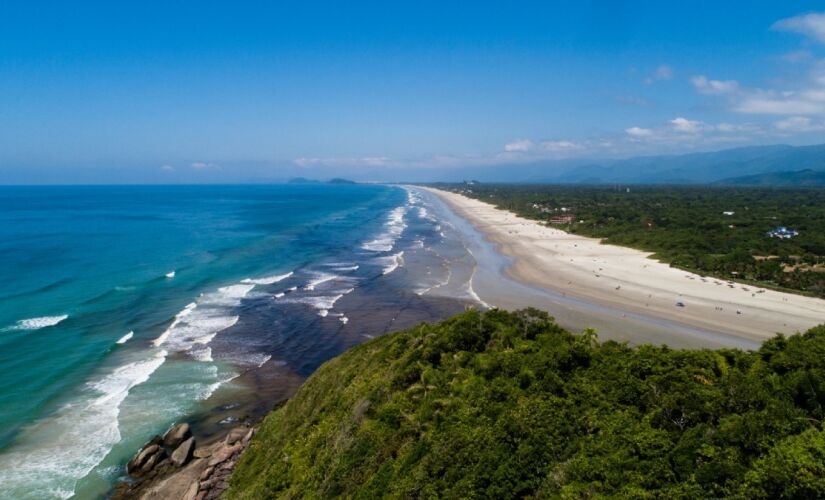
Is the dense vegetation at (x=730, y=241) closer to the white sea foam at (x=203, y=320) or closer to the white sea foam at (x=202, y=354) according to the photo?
the white sea foam at (x=203, y=320)


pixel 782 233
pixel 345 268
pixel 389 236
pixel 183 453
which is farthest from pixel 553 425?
pixel 782 233

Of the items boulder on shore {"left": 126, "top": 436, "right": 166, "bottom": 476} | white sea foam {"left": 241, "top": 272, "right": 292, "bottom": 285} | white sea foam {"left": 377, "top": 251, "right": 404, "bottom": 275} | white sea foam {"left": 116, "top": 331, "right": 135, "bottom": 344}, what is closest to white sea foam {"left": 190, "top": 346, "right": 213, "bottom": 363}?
white sea foam {"left": 116, "top": 331, "right": 135, "bottom": 344}

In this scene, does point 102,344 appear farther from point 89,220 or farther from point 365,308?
point 89,220

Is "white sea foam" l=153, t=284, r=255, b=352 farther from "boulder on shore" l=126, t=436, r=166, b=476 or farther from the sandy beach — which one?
the sandy beach

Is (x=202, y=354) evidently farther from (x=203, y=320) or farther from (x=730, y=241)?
(x=730, y=241)

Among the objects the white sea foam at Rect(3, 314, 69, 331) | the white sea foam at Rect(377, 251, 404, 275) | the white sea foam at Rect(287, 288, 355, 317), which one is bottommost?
the white sea foam at Rect(287, 288, 355, 317)

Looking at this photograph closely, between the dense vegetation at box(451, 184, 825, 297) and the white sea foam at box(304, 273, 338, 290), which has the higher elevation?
the dense vegetation at box(451, 184, 825, 297)
